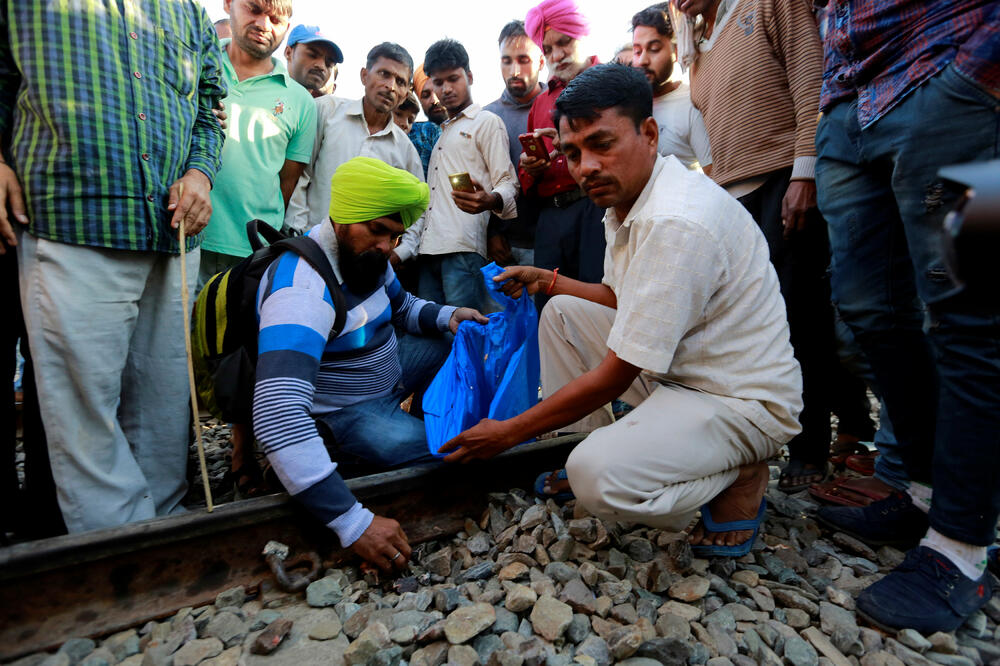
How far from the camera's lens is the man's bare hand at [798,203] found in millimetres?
2457

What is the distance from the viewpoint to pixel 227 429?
13.6ft

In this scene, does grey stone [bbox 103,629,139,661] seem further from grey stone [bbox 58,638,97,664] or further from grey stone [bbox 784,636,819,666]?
grey stone [bbox 784,636,819,666]

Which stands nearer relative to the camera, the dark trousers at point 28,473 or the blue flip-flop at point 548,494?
the dark trousers at point 28,473

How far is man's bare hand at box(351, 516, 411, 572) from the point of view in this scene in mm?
1972

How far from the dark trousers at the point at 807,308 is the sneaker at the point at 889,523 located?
594 mm

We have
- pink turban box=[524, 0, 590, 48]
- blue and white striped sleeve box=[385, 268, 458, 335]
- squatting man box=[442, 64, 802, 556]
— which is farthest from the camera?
pink turban box=[524, 0, 590, 48]

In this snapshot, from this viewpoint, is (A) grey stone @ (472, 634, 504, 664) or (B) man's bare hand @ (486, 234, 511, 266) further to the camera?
(B) man's bare hand @ (486, 234, 511, 266)

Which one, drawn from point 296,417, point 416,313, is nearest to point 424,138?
point 416,313

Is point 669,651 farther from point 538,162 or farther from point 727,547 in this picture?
point 538,162

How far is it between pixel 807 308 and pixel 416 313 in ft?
6.52

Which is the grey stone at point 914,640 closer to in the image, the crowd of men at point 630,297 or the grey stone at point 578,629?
the crowd of men at point 630,297

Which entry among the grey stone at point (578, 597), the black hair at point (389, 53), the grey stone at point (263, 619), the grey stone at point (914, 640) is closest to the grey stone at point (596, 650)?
the grey stone at point (578, 597)

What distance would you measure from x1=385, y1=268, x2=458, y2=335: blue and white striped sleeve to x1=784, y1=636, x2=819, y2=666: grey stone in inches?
81.5

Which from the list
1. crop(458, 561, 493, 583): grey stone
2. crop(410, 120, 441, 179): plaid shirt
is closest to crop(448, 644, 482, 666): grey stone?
crop(458, 561, 493, 583): grey stone
